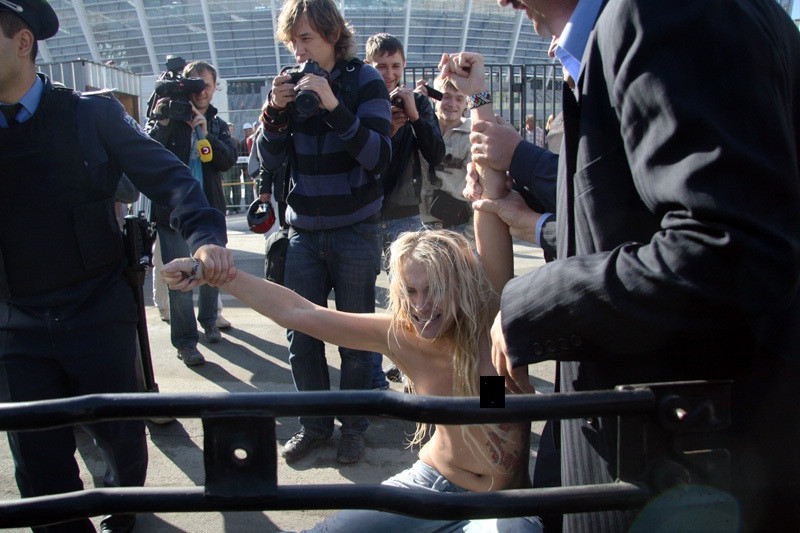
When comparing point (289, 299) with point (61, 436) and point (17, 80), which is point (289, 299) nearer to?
point (61, 436)

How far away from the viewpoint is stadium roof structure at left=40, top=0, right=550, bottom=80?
145 feet

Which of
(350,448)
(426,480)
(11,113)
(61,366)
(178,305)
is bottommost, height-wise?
(350,448)

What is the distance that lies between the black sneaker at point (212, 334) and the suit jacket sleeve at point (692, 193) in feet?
16.1

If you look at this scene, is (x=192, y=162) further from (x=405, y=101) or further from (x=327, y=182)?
(x=327, y=182)

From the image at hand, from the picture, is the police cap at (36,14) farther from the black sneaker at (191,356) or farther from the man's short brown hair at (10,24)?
the black sneaker at (191,356)

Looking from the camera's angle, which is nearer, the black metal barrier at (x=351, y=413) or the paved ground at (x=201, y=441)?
the black metal barrier at (x=351, y=413)

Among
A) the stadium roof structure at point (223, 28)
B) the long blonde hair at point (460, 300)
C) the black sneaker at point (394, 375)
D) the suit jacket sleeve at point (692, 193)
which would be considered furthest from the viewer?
the stadium roof structure at point (223, 28)

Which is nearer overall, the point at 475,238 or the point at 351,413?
the point at 351,413

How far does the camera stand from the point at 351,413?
1.08 metres

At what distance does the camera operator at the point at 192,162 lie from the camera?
16.5 ft

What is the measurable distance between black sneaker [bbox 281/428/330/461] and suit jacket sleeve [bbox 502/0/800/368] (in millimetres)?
2814

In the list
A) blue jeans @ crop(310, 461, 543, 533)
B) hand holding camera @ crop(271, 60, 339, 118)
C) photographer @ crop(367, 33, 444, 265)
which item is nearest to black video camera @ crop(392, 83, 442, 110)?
photographer @ crop(367, 33, 444, 265)

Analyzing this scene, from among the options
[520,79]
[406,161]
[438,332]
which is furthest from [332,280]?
[520,79]

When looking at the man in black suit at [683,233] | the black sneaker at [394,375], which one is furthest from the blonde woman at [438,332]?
the black sneaker at [394,375]
